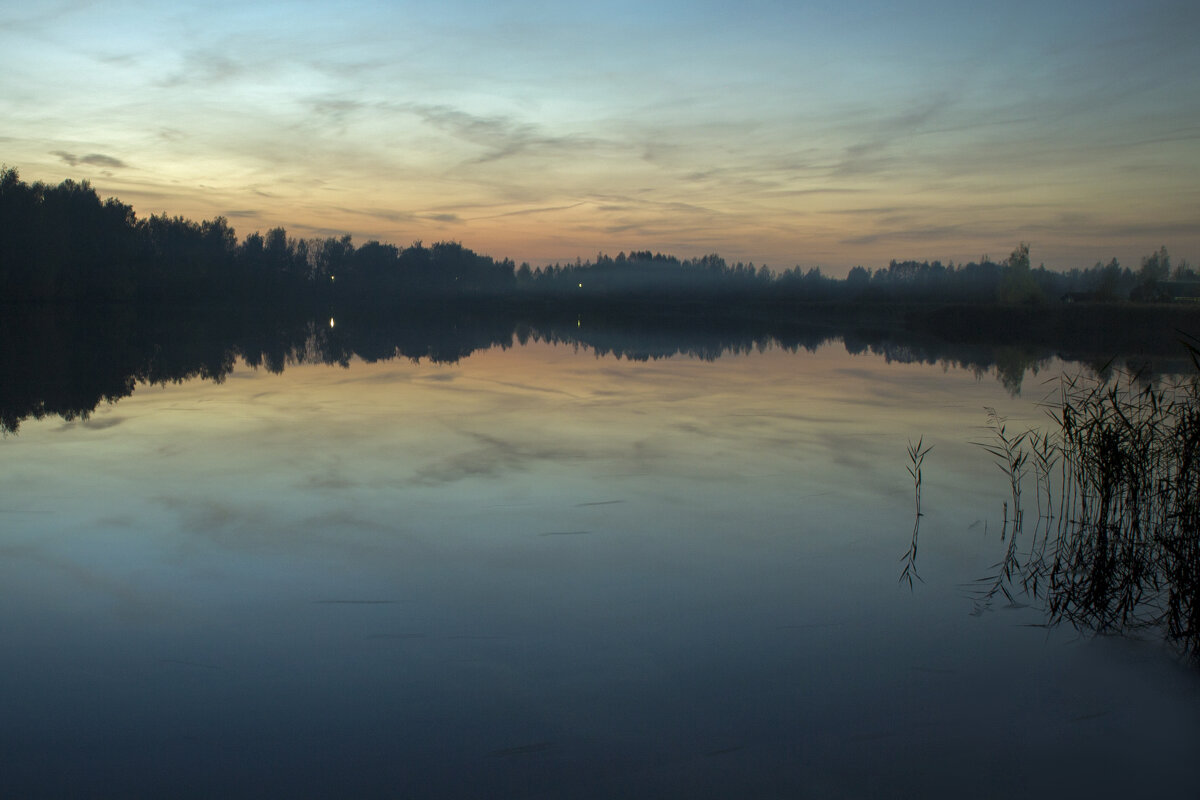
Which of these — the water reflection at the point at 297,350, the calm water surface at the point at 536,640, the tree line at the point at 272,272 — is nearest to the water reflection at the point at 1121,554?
the calm water surface at the point at 536,640

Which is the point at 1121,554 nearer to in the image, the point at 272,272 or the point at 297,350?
the point at 297,350

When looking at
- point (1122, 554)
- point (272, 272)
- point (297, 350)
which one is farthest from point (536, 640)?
point (272, 272)

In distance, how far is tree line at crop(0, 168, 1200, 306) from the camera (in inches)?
2395

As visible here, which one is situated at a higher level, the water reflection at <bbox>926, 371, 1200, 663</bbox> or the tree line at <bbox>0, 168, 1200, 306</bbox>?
the tree line at <bbox>0, 168, 1200, 306</bbox>

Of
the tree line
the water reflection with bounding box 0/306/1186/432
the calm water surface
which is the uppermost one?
the tree line

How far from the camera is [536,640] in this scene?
5605 millimetres

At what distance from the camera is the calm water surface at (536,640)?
13.7 feet

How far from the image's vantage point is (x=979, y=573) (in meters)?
7.27

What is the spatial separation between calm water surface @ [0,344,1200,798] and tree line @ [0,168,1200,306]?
180 ft

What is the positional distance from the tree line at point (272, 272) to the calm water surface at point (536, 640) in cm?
5485

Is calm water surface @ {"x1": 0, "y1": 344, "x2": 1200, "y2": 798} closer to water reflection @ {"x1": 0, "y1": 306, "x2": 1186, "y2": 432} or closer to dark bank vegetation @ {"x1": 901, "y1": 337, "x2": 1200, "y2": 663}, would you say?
dark bank vegetation @ {"x1": 901, "y1": 337, "x2": 1200, "y2": 663}

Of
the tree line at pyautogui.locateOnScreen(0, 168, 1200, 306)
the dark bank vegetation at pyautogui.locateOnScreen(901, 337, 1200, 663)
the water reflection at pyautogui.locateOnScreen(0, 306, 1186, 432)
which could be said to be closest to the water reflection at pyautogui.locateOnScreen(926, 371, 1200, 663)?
the dark bank vegetation at pyautogui.locateOnScreen(901, 337, 1200, 663)

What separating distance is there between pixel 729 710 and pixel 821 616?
171 cm

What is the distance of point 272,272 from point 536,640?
10582cm
